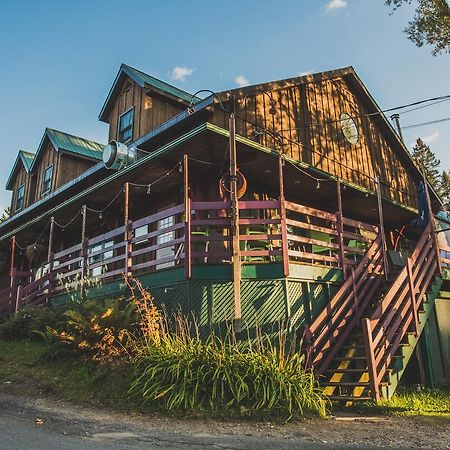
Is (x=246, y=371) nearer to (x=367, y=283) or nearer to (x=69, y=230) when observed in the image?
(x=367, y=283)

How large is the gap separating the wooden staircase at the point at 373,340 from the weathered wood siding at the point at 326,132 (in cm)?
481

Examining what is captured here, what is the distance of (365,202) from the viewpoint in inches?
608

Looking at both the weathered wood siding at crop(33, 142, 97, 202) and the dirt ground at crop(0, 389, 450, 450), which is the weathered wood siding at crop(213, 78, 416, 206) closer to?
the dirt ground at crop(0, 389, 450, 450)

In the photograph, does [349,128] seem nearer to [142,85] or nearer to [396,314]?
[142,85]

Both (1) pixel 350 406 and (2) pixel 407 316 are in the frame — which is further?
(2) pixel 407 316

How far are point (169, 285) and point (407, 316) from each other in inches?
197

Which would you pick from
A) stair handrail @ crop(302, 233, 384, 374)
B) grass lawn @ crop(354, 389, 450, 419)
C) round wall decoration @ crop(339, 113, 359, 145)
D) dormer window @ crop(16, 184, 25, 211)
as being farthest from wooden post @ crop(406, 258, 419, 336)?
dormer window @ crop(16, 184, 25, 211)

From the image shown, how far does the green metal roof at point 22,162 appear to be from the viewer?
22.4m

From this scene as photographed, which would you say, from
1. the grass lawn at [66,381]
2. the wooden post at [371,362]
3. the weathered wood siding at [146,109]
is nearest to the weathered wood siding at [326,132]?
the weathered wood siding at [146,109]

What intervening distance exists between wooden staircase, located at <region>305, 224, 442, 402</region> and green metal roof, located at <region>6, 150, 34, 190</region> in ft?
57.7

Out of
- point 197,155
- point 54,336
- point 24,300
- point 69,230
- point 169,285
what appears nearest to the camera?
point 54,336

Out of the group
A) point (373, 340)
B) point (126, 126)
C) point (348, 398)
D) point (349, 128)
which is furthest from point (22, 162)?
point (348, 398)

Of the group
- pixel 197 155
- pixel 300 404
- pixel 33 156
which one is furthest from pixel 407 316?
pixel 33 156

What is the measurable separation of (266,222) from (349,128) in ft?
29.1
